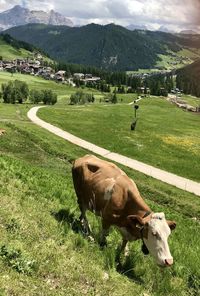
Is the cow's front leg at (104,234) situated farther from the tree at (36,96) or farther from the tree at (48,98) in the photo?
the tree at (48,98)

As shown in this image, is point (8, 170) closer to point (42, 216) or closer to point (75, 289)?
point (42, 216)

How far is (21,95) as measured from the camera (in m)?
162

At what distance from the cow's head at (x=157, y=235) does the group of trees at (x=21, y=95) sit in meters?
148

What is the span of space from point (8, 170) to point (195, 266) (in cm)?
1223

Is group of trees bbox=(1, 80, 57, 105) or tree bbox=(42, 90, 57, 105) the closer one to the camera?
group of trees bbox=(1, 80, 57, 105)

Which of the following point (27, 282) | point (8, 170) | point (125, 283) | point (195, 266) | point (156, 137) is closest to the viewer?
point (27, 282)

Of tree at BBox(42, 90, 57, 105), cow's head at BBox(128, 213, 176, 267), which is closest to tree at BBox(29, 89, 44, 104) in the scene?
tree at BBox(42, 90, 57, 105)

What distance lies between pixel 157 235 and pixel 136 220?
1.02 m

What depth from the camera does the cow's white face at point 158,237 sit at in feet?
39.4

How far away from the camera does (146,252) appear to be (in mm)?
12930

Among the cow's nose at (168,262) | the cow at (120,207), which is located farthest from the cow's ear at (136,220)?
the cow's nose at (168,262)

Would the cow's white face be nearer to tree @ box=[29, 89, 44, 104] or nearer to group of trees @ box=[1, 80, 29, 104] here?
group of trees @ box=[1, 80, 29, 104]

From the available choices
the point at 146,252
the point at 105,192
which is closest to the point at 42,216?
the point at 105,192

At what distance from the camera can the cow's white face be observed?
12016mm
